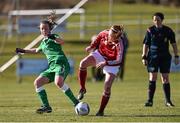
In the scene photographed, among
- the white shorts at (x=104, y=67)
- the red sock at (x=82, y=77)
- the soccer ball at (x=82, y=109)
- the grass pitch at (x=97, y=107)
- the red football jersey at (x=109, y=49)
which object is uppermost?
the red football jersey at (x=109, y=49)

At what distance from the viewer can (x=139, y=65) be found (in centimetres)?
3619

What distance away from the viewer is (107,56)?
16031 mm

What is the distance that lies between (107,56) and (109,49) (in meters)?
0.16

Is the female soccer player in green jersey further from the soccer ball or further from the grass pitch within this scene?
the grass pitch

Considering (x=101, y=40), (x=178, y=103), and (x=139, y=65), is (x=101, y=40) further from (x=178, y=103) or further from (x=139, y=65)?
(x=139, y=65)

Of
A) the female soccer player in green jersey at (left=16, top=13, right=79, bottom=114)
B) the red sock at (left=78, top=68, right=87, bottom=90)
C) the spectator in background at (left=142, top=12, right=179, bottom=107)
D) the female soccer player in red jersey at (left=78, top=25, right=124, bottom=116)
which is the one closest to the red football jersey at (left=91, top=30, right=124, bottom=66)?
the female soccer player in red jersey at (left=78, top=25, right=124, bottom=116)

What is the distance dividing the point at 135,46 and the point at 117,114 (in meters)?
25.7

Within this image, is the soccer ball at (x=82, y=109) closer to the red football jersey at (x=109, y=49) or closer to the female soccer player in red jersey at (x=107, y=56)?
the female soccer player in red jersey at (x=107, y=56)

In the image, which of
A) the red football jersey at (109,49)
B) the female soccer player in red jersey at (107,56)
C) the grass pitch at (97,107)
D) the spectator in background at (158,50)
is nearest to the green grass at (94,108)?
the grass pitch at (97,107)

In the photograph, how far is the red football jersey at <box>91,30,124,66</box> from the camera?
51.5 ft

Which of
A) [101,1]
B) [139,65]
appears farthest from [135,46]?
[101,1]

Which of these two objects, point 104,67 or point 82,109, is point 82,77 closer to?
point 104,67

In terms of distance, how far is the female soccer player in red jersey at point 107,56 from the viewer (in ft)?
51.1

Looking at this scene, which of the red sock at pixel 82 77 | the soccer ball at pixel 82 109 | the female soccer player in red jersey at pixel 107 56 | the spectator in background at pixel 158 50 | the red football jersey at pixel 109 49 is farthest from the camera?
the spectator in background at pixel 158 50
